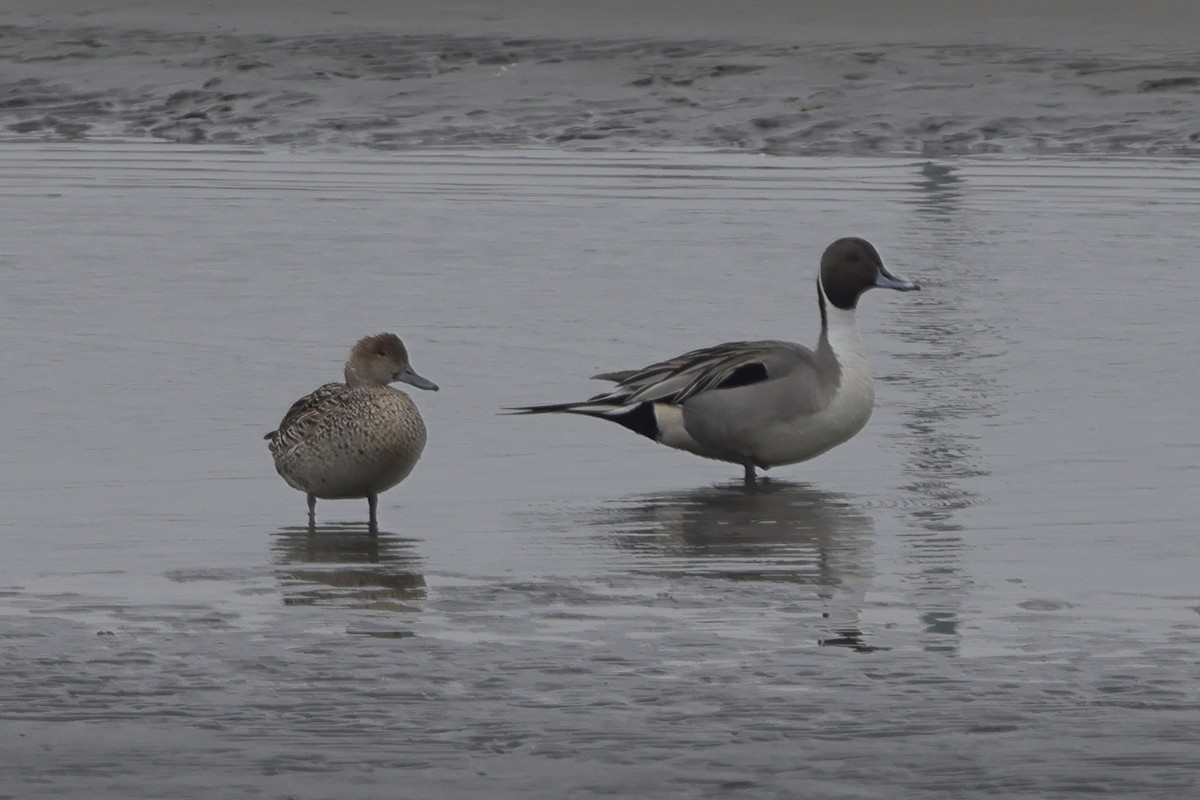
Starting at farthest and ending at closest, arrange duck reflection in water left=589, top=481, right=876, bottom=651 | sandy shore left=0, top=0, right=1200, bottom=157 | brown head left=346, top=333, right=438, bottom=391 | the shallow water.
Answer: sandy shore left=0, top=0, right=1200, bottom=157 → brown head left=346, top=333, right=438, bottom=391 → duck reflection in water left=589, top=481, right=876, bottom=651 → the shallow water

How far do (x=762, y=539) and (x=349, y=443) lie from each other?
1265mm

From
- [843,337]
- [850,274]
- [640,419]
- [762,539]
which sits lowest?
[762,539]

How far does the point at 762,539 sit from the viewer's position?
727 cm

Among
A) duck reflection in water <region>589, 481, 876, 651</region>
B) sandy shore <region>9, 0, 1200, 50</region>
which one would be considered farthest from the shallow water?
sandy shore <region>9, 0, 1200, 50</region>

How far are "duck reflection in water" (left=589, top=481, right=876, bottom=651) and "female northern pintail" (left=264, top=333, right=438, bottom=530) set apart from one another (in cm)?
63

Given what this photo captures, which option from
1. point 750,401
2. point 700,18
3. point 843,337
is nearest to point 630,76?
point 700,18

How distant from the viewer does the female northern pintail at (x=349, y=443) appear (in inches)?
288

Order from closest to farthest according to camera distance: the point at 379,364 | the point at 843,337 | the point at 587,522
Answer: the point at 587,522 → the point at 379,364 → the point at 843,337

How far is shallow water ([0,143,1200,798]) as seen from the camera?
16.6 ft

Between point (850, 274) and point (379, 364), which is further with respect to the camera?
point (850, 274)

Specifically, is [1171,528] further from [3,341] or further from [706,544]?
[3,341]

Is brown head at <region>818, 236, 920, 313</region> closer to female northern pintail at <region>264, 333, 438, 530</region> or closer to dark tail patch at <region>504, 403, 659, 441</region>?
dark tail patch at <region>504, 403, 659, 441</region>

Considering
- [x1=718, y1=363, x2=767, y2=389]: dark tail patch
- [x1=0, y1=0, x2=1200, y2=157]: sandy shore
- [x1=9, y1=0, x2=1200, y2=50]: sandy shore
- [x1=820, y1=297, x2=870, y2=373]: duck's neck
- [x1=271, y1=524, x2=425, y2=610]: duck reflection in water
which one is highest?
[x1=9, y1=0, x2=1200, y2=50]: sandy shore

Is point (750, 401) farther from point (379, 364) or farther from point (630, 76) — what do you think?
point (630, 76)
